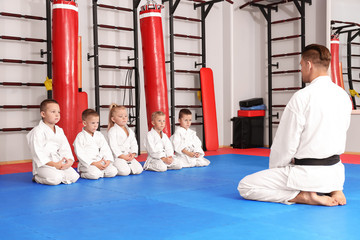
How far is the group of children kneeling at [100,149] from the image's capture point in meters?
4.44

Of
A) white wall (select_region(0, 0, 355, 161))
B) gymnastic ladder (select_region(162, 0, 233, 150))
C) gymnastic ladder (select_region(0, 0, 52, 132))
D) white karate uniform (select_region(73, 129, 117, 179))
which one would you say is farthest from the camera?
gymnastic ladder (select_region(162, 0, 233, 150))

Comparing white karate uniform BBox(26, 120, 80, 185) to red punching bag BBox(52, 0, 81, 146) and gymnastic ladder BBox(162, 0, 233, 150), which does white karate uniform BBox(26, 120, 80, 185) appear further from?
gymnastic ladder BBox(162, 0, 233, 150)

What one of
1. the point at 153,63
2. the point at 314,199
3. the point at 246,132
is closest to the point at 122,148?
the point at 153,63

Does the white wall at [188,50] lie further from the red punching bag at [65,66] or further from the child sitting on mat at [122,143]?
the child sitting on mat at [122,143]

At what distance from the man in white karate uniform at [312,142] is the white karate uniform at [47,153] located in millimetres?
2183

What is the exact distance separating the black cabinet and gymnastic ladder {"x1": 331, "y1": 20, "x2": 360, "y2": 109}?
1.92m

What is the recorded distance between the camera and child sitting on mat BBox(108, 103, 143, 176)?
16.9 ft

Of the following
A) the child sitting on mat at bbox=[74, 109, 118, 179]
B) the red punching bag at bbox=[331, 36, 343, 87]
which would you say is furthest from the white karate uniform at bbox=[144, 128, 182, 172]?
the red punching bag at bbox=[331, 36, 343, 87]

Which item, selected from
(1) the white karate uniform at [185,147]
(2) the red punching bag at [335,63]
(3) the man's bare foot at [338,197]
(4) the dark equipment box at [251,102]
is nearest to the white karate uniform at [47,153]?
(1) the white karate uniform at [185,147]

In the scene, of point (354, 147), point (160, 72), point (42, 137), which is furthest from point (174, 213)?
point (354, 147)

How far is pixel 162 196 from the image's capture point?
3730mm

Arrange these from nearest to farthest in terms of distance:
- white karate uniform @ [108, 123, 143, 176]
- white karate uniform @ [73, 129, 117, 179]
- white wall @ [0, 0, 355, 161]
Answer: white karate uniform @ [73, 129, 117, 179], white karate uniform @ [108, 123, 143, 176], white wall @ [0, 0, 355, 161]

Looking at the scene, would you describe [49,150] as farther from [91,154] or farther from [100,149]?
[100,149]

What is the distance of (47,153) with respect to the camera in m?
4.46
